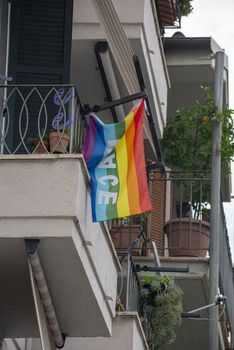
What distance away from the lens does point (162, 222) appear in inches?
888

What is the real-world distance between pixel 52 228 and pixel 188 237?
268 inches

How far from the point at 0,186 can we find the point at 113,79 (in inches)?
159

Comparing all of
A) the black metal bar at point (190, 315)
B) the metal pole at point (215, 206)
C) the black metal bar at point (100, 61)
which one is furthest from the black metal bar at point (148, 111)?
the metal pole at point (215, 206)

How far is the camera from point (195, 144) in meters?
21.9

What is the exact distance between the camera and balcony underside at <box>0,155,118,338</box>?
47.3 feet

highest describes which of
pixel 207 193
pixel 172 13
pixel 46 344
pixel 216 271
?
pixel 172 13

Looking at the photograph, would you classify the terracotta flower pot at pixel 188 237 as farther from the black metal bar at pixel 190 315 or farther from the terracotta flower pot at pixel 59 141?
the terracotta flower pot at pixel 59 141

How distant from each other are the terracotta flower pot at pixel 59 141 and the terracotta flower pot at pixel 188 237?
233 inches

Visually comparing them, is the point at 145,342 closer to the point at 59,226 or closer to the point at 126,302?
the point at 126,302

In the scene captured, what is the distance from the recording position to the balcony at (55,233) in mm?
14438

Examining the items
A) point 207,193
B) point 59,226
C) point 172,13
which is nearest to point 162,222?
point 207,193

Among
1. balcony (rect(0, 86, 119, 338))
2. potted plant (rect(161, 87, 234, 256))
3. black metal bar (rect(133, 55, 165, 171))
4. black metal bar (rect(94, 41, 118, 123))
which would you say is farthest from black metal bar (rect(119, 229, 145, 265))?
balcony (rect(0, 86, 119, 338))

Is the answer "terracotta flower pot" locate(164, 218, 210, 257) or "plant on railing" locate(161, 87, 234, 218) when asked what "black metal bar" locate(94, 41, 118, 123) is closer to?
"terracotta flower pot" locate(164, 218, 210, 257)

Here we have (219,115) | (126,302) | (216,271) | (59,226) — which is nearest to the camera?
(59,226)
